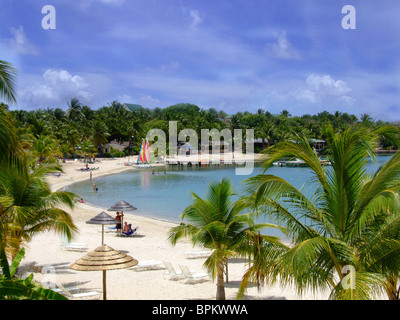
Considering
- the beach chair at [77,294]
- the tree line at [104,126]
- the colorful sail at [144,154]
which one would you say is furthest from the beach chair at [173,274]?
the colorful sail at [144,154]

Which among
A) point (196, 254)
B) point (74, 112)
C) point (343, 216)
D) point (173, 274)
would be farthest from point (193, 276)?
point (74, 112)

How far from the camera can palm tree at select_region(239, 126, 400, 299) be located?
4785mm

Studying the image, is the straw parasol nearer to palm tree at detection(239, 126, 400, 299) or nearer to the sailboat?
palm tree at detection(239, 126, 400, 299)

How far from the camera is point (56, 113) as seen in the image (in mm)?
82125

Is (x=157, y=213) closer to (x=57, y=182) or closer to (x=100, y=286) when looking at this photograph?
(x=100, y=286)

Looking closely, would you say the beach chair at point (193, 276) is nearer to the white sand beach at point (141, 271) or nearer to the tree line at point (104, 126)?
the white sand beach at point (141, 271)

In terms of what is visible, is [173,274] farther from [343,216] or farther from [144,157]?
[144,157]

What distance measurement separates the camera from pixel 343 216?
5.27 metres

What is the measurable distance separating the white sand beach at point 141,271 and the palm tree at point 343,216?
104 inches

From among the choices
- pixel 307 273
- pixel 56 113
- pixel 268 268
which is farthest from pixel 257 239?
pixel 56 113

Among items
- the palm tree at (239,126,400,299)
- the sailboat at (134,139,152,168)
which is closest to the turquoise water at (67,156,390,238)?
the sailboat at (134,139,152,168)

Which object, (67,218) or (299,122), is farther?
(299,122)

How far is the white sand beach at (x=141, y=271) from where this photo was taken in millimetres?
10281

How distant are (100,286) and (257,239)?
272 inches
